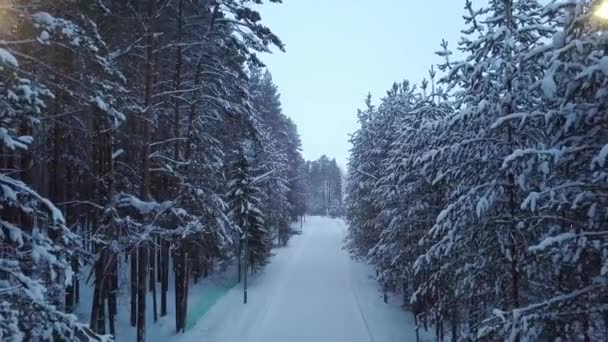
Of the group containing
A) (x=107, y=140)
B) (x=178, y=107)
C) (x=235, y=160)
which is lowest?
(x=107, y=140)

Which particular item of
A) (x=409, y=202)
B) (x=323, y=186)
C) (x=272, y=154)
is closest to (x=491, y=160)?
(x=409, y=202)

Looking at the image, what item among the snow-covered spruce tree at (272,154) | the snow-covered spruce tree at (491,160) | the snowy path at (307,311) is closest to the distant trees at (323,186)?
the snow-covered spruce tree at (272,154)

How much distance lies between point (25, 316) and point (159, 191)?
45.9ft

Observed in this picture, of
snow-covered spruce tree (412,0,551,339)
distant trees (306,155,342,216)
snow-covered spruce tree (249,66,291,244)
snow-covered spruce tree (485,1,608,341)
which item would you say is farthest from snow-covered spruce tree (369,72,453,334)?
distant trees (306,155,342,216)


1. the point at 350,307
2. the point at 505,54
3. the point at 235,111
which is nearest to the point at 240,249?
the point at 350,307

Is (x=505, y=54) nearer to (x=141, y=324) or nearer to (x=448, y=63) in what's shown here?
(x=448, y=63)

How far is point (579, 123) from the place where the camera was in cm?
719

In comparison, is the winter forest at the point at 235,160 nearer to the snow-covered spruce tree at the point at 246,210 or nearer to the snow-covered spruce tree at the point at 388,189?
the snow-covered spruce tree at the point at 388,189

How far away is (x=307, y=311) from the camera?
2548 cm

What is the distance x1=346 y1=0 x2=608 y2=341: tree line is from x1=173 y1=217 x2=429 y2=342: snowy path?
26.3 ft

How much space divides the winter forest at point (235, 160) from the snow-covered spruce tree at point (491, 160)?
0.17 feet

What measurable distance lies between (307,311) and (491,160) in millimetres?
17523

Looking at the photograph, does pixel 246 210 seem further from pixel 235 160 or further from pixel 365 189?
pixel 365 189

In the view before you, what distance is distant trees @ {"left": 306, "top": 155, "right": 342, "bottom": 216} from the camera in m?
97.4
